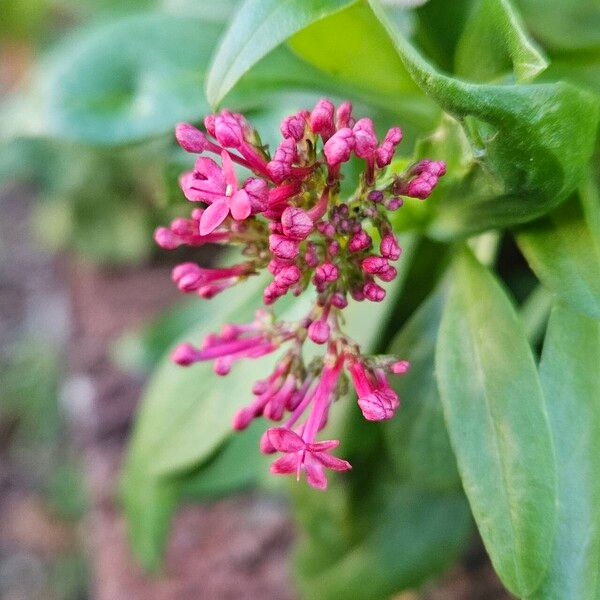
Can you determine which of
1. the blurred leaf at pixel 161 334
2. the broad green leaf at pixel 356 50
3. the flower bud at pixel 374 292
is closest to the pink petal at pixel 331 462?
the flower bud at pixel 374 292

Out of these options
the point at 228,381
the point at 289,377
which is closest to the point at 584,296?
the point at 289,377

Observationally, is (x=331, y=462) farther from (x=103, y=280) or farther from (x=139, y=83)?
(x=103, y=280)

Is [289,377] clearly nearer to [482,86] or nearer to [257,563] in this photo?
[482,86]

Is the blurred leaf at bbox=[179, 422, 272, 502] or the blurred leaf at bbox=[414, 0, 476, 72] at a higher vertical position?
the blurred leaf at bbox=[414, 0, 476, 72]

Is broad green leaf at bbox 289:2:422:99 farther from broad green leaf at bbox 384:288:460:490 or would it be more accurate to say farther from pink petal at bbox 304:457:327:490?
pink petal at bbox 304:457:327:490

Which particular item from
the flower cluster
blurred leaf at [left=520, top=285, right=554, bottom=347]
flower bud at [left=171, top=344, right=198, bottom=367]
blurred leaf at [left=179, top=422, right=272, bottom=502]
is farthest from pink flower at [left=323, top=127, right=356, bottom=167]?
blurred leaf at [left=179, top=422, right=272, bottom=502]

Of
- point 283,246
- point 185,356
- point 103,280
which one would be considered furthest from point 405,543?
point 103,280
